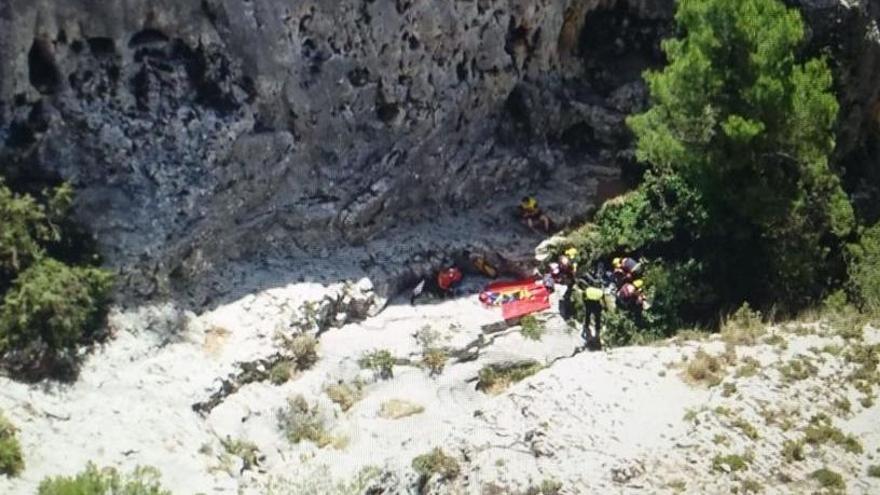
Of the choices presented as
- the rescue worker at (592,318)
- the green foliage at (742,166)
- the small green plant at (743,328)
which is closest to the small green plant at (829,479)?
the small green plant at (743,328)

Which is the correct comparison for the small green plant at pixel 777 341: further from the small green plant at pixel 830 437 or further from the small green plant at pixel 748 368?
the small green plant at pixel 830 437

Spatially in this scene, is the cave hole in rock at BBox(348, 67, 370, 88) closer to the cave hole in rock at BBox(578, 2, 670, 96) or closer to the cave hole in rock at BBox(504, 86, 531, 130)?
the cave hole in rock at BBox(504, 86, 531, 130)

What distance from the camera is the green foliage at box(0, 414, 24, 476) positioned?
1922 cm

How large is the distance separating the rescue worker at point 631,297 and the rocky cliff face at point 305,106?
4.38 m

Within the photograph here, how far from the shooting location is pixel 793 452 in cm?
2053

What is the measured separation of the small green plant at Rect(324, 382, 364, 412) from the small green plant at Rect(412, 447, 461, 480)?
3.39 meters

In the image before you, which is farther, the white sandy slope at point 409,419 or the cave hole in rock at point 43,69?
the cave hole in rock at point 43,69

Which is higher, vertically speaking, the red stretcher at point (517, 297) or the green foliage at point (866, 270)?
the red stretcher at point (517, 297)

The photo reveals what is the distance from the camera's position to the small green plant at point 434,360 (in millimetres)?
24938

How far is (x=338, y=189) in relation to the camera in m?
27.2

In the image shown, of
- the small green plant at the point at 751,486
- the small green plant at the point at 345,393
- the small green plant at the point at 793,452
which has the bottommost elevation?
the small green plant at the point at 751,486

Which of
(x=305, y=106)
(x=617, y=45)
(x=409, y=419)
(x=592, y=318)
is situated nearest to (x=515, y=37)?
(x=617, y=45)

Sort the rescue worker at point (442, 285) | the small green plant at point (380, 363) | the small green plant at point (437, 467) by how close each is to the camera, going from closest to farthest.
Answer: the small green plant at point (437, 467)
the small green plant at point (380, 363)
the rescue worker at point (442, 285)

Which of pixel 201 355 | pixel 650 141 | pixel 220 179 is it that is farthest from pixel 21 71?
pixel 650 141
